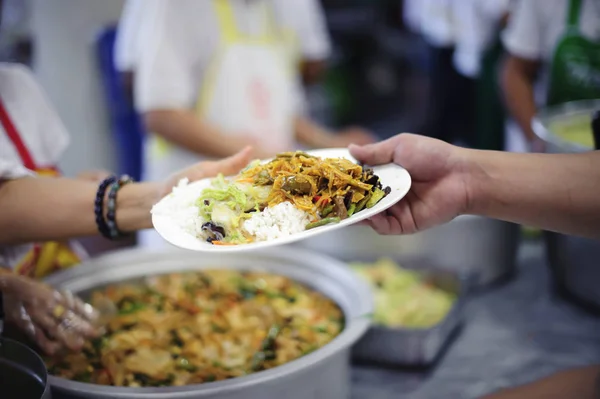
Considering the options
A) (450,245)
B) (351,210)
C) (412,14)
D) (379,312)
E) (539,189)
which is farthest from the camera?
(412,14)

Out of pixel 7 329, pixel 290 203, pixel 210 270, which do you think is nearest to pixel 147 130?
pixel 210 270

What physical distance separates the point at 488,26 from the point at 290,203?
9.10 feet

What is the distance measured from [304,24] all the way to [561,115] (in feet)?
3.72

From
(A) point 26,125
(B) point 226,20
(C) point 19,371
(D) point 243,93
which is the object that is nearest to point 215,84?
(D) point 243,93

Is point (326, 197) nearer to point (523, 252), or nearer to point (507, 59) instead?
point (523, 252)

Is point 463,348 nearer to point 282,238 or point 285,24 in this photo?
point 282,238

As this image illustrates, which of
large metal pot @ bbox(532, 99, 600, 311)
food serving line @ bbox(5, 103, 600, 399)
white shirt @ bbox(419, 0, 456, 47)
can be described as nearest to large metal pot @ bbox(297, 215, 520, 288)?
food serving line @ bbox(5, 103, 600, 399)

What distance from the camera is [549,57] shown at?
2.49 m

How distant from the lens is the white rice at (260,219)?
40.4 inches

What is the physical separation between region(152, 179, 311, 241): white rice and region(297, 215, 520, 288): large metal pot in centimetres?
83

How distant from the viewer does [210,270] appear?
1698mm

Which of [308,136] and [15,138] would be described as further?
Answer: [308,136]

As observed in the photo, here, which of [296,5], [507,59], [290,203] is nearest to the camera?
[290,203]

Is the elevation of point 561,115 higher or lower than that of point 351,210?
lower
